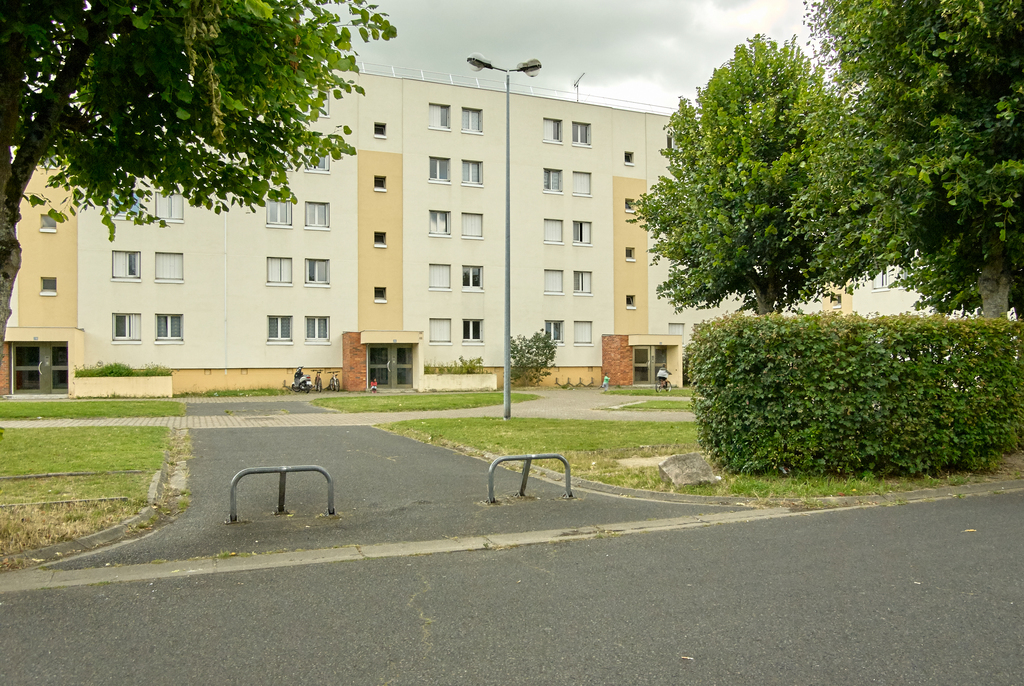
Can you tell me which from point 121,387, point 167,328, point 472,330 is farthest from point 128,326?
point 472,330

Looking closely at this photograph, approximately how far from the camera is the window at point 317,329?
35656 mm

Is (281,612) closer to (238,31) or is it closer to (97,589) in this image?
(97,589)

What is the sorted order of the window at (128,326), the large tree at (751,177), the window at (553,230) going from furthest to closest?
the window at (553,230) < the window at (128,326) < the large tree at (751,177)

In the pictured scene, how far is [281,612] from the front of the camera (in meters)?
4.60

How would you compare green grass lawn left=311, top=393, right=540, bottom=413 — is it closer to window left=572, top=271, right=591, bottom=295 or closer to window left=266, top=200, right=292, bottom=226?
window left=266, top=200, right=292, bottom=226

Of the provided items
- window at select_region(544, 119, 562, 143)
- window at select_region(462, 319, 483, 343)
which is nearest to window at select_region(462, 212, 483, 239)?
window at select_region(462, 319, 483, 343)

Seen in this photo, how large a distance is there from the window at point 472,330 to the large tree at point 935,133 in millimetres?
26735

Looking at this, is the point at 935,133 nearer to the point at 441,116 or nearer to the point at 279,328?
the point at 279,328

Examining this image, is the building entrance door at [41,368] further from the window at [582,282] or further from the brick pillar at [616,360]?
the brick pillar at [616,360]

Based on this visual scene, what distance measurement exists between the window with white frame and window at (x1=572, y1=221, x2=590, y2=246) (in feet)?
15.8

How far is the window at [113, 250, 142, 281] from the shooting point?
107ft

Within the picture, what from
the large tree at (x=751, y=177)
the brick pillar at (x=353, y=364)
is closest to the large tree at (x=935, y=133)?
the large tree at (x=751, y=177)

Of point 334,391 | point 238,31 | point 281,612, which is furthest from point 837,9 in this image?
point 334,391

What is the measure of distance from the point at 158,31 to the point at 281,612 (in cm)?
465
